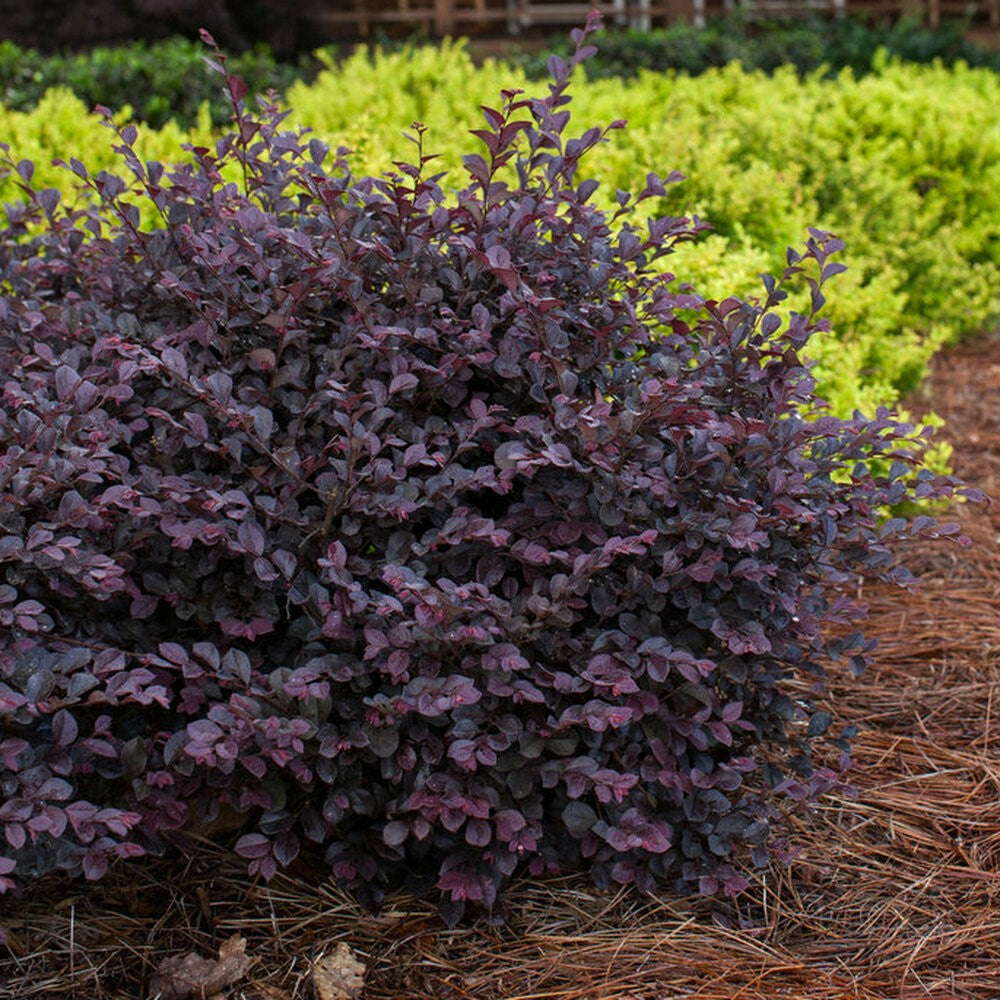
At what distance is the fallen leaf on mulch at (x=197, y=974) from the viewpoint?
187 cm

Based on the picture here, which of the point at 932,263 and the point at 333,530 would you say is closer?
the point at 333,530

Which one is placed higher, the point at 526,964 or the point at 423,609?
the point at 423,609

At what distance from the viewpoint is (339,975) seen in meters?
1.89

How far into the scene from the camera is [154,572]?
6.37 feet

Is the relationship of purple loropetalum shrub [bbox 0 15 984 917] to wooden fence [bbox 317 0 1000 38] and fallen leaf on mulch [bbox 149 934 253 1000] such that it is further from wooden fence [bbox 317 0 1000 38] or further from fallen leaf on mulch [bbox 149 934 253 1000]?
wooden fence [bbox 317 0 1000 38]

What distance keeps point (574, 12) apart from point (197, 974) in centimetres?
1109

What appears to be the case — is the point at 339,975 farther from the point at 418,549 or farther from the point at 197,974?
the point at 418,549

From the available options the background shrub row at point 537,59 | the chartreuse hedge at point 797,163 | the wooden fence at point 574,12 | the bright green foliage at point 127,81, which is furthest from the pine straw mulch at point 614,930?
the wooden fence at point 574,12

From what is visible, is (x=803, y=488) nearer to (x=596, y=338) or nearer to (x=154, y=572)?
(x=596, y=338)

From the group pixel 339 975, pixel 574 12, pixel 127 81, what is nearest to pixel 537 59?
pixel 574 12

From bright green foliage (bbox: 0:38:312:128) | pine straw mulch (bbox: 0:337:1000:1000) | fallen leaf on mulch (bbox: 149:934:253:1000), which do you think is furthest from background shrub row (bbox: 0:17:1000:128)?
fallen leaf on mulch (bbox: 149:934:253:1000)

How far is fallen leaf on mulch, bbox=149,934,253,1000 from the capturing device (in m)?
1.87

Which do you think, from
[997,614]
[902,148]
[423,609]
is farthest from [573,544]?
[902,148]

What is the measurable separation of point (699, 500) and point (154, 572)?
34.2 inches
